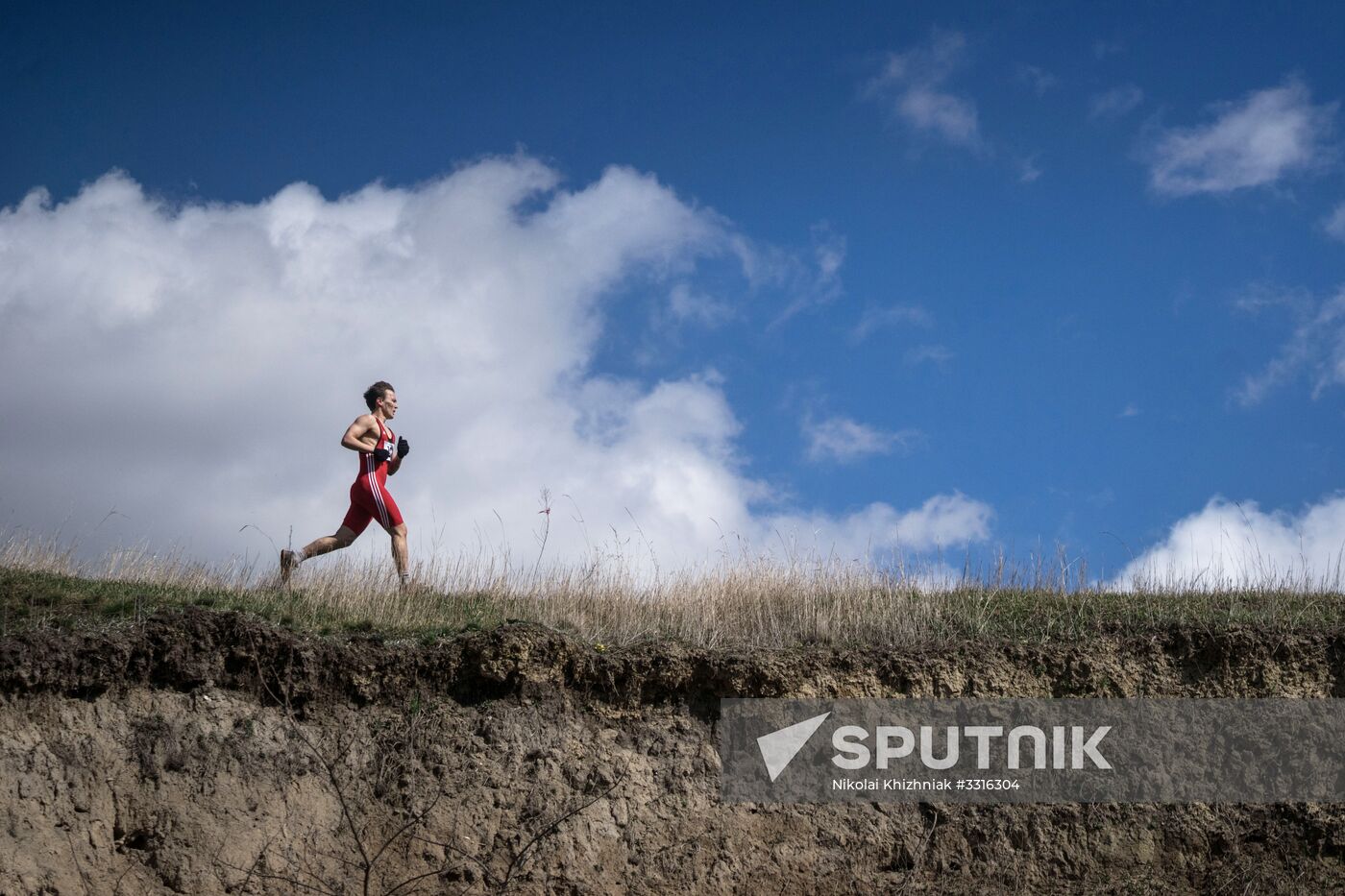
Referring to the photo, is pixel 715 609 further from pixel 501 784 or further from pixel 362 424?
pixel 362 424

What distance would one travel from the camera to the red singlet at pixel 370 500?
38.5 ft

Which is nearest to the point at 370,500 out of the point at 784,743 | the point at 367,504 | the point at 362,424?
the point at 367,504

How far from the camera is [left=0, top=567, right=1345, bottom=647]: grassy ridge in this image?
33.3ft

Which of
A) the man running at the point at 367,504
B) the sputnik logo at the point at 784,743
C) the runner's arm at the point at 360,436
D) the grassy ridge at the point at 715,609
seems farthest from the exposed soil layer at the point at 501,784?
the runner's arm at the point at 360,436

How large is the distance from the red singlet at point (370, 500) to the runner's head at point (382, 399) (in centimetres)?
52

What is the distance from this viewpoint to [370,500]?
11.7 metres

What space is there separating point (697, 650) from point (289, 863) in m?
3.84

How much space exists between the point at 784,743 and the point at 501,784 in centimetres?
256

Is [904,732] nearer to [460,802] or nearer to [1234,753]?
[1234,753]

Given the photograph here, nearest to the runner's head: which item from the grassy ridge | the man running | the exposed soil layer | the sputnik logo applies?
the man running

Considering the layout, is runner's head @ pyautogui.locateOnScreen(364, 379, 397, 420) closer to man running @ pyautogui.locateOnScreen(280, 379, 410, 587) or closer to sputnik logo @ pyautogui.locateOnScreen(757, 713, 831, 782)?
man running @ pyautogui.locateOnScreen(280, 379, 410, 587)

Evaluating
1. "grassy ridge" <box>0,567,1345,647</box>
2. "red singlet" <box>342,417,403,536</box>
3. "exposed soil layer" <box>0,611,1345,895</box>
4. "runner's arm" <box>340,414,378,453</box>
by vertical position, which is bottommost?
"exposed soil layer" <box>0,611,1345,895</box>

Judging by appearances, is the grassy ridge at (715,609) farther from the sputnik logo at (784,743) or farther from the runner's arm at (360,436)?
the runner's arm at (360,436)

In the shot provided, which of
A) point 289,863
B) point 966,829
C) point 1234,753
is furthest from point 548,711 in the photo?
point 1234,753
